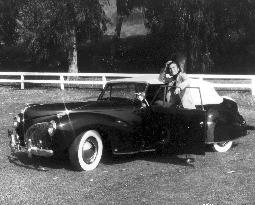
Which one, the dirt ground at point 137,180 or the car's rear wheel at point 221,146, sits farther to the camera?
the car's rear wheel at point 221,146

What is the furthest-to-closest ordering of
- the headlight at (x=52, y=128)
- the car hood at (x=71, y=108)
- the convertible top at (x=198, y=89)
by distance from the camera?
the convertible top at (x=198, y=89), the car hood at (x=71, y=108), the headlight at (x=52, y=128)

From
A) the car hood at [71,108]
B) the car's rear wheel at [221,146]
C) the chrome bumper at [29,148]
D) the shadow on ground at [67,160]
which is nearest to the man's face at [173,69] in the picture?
the car hood at [71,108]

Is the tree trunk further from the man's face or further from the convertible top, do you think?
the man's face

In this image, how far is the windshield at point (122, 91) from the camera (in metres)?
8.51

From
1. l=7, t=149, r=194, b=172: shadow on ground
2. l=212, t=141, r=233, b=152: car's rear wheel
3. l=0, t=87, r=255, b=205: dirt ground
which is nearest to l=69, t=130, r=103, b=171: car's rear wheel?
l=0, t=87, r=255, b=205: dirt ground

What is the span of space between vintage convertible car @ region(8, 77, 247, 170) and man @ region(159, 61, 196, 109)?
135 mm

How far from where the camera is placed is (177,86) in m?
8.25

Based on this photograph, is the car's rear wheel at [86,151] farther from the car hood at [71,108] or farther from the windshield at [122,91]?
the windshield at [122,91]

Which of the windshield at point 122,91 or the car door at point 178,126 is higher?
the windshield at point 122,91

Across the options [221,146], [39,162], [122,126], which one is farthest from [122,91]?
[221,146]

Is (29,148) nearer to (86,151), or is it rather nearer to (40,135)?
(40,135)

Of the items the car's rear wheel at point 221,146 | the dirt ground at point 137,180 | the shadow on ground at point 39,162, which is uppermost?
the car's rear wheel at point 221,146

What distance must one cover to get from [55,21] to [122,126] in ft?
57.7

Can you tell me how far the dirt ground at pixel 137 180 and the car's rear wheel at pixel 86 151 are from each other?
14 cm
